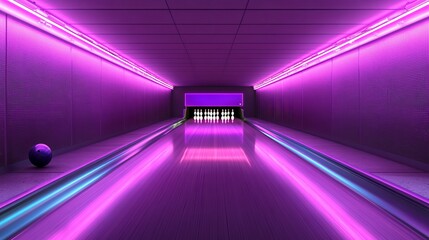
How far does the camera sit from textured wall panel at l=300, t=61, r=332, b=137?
8352mm

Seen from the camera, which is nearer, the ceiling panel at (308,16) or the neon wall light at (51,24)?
the neon wall light at (51,24)

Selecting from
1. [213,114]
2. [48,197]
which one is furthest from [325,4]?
[213,114]

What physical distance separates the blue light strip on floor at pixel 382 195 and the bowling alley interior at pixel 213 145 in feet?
0.06

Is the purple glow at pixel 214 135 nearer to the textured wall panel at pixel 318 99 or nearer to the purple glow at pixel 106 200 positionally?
the textured wall panel at pixel 318 99

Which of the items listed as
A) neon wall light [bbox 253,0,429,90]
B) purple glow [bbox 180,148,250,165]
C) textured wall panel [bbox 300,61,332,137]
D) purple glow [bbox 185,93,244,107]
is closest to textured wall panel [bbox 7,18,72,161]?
purple glow [bbox 180,148,250,165]

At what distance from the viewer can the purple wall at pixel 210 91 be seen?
19875mm

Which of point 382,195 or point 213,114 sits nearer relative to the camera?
point 382,195

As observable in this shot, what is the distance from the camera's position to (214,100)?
21047 mm

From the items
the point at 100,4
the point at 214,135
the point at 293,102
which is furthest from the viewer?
the point at 293,102

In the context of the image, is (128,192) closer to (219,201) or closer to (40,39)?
(219,201)

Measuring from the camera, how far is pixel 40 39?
5.17m

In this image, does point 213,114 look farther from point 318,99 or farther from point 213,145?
point 213,145

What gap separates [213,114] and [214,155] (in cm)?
1573

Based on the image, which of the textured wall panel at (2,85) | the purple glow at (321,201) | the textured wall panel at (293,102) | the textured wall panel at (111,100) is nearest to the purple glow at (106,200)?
the textured wall panel at (2,85)
